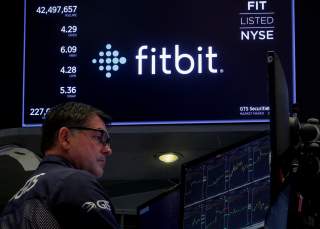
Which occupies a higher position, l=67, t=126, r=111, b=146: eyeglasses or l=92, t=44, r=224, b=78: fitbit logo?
l=92, t=44, r=224, b=78: fitbit logo

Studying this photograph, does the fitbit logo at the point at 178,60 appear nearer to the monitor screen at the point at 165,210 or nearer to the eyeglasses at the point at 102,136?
the monitor screen at the point at 165,210

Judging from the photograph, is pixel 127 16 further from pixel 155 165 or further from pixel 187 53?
pixel 155 165

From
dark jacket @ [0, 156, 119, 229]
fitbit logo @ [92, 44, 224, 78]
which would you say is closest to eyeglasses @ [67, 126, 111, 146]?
dark jacket @ [0, 156, 119, 229]

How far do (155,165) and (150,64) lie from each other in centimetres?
69

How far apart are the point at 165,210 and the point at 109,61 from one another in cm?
92

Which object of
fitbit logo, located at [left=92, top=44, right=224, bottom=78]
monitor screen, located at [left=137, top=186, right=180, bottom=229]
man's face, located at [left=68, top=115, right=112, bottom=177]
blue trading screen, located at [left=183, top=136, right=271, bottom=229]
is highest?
fitbit logo, located at [left=92, top=44, right=224, bottom=78]

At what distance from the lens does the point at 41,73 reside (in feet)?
13.0

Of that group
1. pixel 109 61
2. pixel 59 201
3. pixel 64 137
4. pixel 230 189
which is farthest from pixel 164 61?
pixel 59 201

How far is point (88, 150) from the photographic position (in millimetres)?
2576

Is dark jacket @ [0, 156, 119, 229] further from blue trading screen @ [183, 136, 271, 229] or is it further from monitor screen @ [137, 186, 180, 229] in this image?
monitor screen @ [137, 186, 180, 229]

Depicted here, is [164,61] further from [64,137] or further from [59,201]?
[59,201]

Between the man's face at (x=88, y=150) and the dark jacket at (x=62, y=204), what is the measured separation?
0.27 m

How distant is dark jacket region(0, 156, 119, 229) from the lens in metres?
2.15

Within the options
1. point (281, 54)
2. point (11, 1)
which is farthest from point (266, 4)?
point (11, 1)
